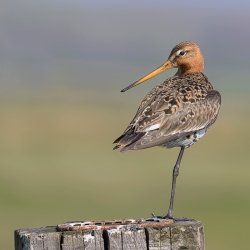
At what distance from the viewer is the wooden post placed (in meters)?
8.31

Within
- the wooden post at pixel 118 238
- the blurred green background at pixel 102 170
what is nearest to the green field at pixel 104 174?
the blurred green background at pixel 102 170

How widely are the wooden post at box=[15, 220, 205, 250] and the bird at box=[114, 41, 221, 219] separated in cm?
259

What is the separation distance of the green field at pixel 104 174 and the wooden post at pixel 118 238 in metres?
14.2

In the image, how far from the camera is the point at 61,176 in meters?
35.2

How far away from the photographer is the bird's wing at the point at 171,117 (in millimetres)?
11672

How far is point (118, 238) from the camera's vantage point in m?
8.35

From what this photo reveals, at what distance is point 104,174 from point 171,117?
25.0 meters

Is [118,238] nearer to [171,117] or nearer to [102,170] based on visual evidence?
[171,117]

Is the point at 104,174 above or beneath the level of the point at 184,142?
above

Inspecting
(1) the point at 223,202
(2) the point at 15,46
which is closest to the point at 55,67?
(2) the point at 15,46

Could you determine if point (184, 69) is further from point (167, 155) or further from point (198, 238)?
point (167, 155)

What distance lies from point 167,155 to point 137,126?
2817 cm

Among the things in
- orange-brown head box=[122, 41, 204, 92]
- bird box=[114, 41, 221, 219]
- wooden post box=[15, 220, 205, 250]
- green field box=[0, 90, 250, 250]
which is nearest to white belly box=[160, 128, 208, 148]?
bird box=[114, 41, 221, 219]

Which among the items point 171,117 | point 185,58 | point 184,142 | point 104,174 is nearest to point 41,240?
point 171,117
